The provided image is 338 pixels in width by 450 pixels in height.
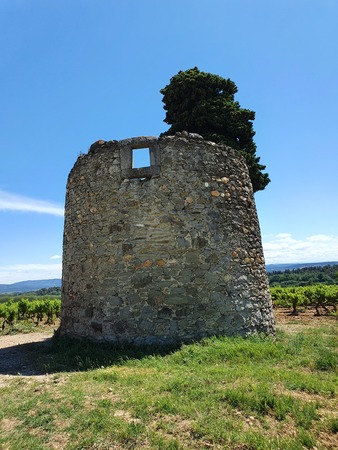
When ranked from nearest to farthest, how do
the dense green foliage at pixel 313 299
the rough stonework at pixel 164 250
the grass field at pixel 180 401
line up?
the grass field at pixel 180 401
the rough stonework at pixel 164 250
the dense green foliage at pixel 313 299

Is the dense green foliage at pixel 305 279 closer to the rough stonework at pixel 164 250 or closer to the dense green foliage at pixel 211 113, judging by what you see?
the dense green foliage at pixel 211 113

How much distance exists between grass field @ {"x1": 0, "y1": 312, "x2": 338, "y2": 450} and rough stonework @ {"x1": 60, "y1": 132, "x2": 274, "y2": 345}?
0.92 m

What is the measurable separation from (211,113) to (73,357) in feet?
35.3

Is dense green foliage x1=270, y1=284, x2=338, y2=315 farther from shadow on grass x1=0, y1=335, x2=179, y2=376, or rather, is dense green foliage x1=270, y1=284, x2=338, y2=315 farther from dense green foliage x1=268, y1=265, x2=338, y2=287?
dense green foliage x1=268, y1=265, x2=338, y2=287

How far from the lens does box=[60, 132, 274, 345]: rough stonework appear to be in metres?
7.35

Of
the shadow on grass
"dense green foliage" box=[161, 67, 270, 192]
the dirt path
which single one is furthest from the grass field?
"dense green foliage" box=[161, 67, 270, 192]

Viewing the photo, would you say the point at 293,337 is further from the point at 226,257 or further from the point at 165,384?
the point at 165,384

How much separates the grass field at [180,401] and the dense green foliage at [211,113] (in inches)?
372

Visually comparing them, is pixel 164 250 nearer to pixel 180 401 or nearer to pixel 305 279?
pixel 180 401

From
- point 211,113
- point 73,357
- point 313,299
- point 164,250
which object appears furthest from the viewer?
point 313,299

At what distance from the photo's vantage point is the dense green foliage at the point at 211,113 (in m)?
13.6

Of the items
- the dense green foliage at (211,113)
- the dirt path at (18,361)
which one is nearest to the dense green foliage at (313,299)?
the dense green foliage at (211,113)

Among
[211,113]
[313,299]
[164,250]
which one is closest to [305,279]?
[313,299]

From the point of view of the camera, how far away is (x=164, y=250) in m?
7.55
